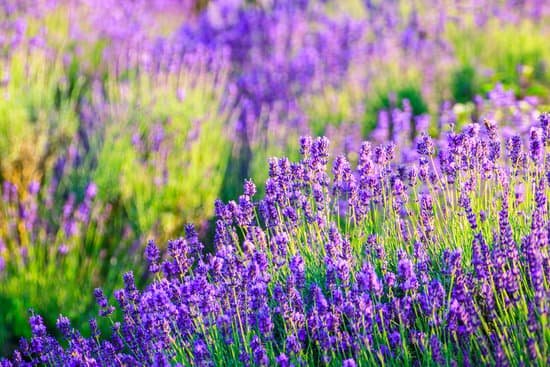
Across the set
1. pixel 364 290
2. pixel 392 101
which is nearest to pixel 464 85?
pixel 392 101

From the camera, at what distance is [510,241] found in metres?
2.07

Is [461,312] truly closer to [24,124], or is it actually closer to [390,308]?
[390,308]

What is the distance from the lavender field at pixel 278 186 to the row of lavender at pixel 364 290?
11mm

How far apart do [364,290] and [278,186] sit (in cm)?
55

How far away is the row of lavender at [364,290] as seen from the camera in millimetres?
1945

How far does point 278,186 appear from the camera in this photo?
258cm

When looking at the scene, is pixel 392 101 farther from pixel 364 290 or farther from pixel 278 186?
pixel 364 290

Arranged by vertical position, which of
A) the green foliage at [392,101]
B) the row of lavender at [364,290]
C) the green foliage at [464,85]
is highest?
the green foliage at [464,85]

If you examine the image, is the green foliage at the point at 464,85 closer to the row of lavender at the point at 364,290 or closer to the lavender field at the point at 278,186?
the lavender field at the point at 278,186

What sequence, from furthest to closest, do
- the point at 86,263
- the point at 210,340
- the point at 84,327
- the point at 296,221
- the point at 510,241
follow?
the point at 86,263
the point at 84,327
the point at 296,221
the point at 210,340
the point at 510,241

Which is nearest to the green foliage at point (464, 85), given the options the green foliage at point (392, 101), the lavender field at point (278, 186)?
the lavender field at point (278, 186)

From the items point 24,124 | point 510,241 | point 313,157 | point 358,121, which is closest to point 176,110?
point 24,124

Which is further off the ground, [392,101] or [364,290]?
[392,101]

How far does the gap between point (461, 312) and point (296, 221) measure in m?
0.80
